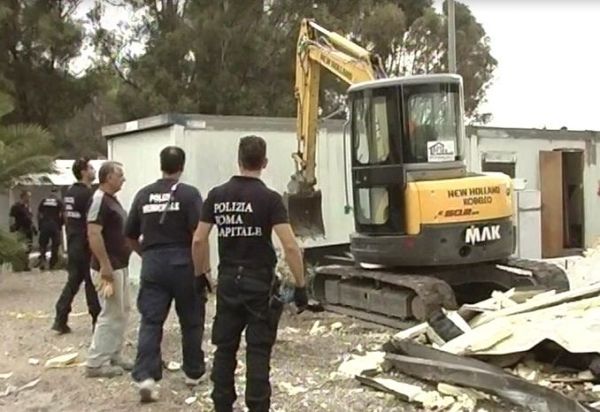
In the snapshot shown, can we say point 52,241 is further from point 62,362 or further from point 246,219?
point 246,219

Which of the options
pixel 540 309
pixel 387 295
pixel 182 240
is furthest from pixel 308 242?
pixel 182 240

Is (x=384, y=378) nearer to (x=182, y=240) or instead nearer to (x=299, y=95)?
(x=182, y=240)

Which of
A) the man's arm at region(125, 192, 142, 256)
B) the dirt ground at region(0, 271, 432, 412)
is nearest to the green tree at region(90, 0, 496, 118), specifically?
the dirt ground at region(0, 271, 432, 412)

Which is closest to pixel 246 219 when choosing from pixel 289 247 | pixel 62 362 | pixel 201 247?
pixel 289 247

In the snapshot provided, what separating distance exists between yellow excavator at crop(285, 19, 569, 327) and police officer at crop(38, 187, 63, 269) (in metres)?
9.44

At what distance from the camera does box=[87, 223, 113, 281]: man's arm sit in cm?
709

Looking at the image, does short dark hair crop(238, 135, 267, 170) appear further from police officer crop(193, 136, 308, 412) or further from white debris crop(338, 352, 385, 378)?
white debris crop(338, 352, 385, 378)

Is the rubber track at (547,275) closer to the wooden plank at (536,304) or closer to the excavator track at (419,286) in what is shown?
the excavator track at (419,286)

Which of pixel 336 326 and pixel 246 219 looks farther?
pixel 336 326

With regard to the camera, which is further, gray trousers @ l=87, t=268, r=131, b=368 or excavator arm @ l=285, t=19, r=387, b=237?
excavator arm @ l=285, t=19, r=387, b=237

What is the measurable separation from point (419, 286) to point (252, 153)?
14.7 ft

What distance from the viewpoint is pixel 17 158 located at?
15.1 meters

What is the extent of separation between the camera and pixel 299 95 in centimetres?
1266

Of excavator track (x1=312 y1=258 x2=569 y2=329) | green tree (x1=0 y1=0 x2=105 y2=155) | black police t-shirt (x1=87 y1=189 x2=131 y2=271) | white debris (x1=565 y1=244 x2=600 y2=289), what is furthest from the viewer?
green tree (x1=0 y1=0 x2=105 y2=155)
